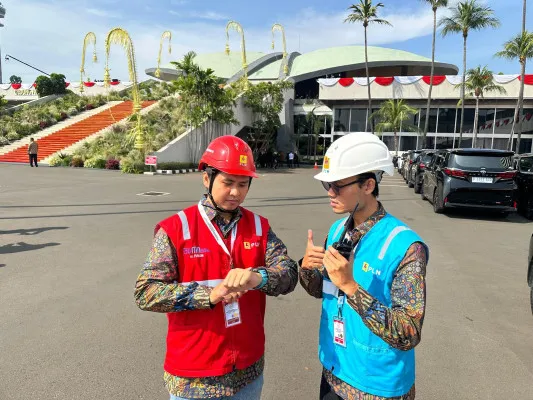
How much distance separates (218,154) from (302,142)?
39286mm

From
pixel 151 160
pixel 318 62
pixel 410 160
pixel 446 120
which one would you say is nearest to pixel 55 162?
pixel 151 160

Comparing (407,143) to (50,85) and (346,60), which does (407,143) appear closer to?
(346,60)

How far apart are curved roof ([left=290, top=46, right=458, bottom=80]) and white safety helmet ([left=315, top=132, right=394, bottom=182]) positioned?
153ft

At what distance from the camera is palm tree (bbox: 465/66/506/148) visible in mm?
32250

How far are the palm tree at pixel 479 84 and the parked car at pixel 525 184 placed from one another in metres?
25.7

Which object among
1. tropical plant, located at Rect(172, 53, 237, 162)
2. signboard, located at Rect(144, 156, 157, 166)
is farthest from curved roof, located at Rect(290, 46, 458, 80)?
signboard, located at Rect(144, 156, 157, 166)

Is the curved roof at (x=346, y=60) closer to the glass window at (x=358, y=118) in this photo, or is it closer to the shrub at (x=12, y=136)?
the glass window at (x=358, y=118)

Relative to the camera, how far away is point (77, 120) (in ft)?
108

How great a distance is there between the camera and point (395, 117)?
Result: 3434 cm

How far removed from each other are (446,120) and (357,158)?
4034cm

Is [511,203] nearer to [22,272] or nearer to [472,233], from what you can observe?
[472,233]

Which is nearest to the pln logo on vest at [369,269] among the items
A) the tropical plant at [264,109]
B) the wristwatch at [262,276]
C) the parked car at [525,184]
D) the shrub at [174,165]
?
the wristwatch at [262,276]

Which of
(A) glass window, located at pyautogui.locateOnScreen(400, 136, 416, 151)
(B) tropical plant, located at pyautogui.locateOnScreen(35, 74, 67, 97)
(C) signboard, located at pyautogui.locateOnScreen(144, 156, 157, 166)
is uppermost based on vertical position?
(B) tropical plant, located at pyautogui.locateOnScreen(35, 74, 67, 97)

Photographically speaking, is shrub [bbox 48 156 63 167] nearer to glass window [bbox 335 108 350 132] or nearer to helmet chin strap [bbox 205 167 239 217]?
helmet chin strap [bbox 205 167 239 217]
